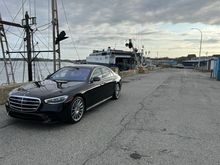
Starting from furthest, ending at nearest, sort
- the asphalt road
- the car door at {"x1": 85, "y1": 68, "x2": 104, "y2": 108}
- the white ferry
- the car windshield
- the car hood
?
1. the white ferry
2. the car windshield
3. the car door at {"x1": 85, "y1": 68, "x2": 104, "y2": 108}
4. the car hood
5. the asphalt road

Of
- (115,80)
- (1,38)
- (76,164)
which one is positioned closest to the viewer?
(76,164)

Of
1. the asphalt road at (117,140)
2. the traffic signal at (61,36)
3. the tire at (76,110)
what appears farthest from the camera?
the traffic signal at (61,36)

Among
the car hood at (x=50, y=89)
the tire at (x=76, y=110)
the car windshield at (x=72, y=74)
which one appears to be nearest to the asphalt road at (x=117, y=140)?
the tire at (x=76, y=110)

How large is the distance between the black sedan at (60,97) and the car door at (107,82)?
41 centimetres

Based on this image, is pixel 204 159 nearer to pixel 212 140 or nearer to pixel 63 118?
pixel 212 140

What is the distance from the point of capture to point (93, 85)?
6562 mm

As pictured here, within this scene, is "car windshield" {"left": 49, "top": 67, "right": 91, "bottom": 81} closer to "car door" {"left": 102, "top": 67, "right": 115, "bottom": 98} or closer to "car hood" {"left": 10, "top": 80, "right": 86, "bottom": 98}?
"car hood" {"left": 10, "top": 80, "right": 86, "bottom": 98}

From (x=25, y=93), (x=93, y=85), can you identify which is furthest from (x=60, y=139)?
(x=93, y=85)

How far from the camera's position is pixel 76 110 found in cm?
555

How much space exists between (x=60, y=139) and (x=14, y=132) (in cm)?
113

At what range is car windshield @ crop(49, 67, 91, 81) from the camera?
6.61 meters

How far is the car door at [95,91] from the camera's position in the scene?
6.25 metres

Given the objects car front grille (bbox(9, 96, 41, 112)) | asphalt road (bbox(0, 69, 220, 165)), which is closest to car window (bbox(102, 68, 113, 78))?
asphalt road (bbox(0, 69, 220, 165))

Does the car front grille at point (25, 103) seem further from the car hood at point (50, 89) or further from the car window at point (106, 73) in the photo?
the car window at point (106, 73)
